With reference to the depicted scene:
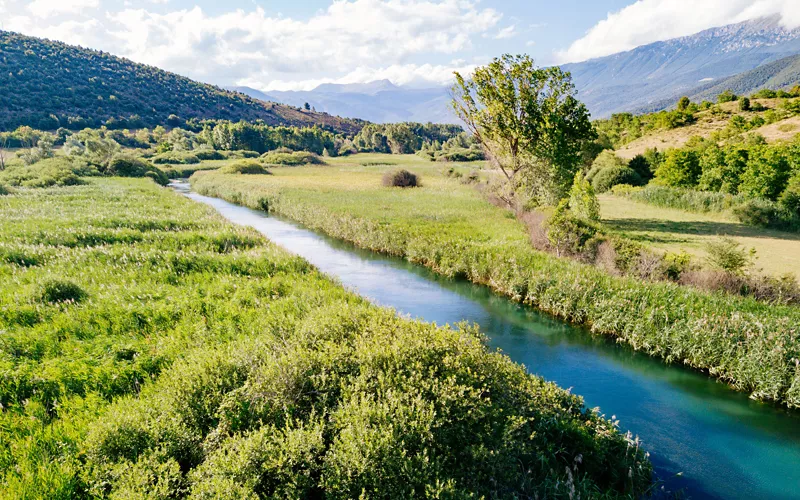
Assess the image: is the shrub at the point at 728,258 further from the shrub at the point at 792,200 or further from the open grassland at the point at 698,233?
the shrub at the point at 792,200

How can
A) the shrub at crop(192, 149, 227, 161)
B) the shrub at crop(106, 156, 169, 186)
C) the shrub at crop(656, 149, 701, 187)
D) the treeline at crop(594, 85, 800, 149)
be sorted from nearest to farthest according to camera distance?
the shrub at crop(656, 149, 701, 187) → the treeline at crop(594, 85, 800, 149) → the shrub at crop(106, 156, 169, 186) → the shrub at crop(192, 149, 227, 161)

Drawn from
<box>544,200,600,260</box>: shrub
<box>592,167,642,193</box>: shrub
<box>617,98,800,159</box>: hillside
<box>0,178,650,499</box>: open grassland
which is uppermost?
<box>617,98,800,159</box>: hillside

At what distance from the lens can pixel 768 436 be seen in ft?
27.1

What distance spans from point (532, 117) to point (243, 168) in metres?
47.5

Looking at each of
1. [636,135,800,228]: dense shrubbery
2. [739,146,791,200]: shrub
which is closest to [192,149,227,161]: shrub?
[636,135,800,228]: dense shrubbery

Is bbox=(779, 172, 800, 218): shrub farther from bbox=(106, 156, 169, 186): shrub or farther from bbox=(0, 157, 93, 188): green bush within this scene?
bbox=(106, 156, 169, 186): shrub

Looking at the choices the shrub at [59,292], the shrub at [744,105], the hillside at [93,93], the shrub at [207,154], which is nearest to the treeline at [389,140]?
the hillside at [93,93]

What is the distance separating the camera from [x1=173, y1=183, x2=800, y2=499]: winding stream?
7242 millimetres

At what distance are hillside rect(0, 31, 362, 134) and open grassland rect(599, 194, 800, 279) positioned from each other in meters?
111

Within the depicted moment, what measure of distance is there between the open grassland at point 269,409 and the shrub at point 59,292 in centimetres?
4

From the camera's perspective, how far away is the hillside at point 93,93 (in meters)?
93.7

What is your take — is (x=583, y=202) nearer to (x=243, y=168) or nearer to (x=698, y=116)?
(x=243, y=168)

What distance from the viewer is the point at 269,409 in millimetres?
5566

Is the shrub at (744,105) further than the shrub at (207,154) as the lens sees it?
No
